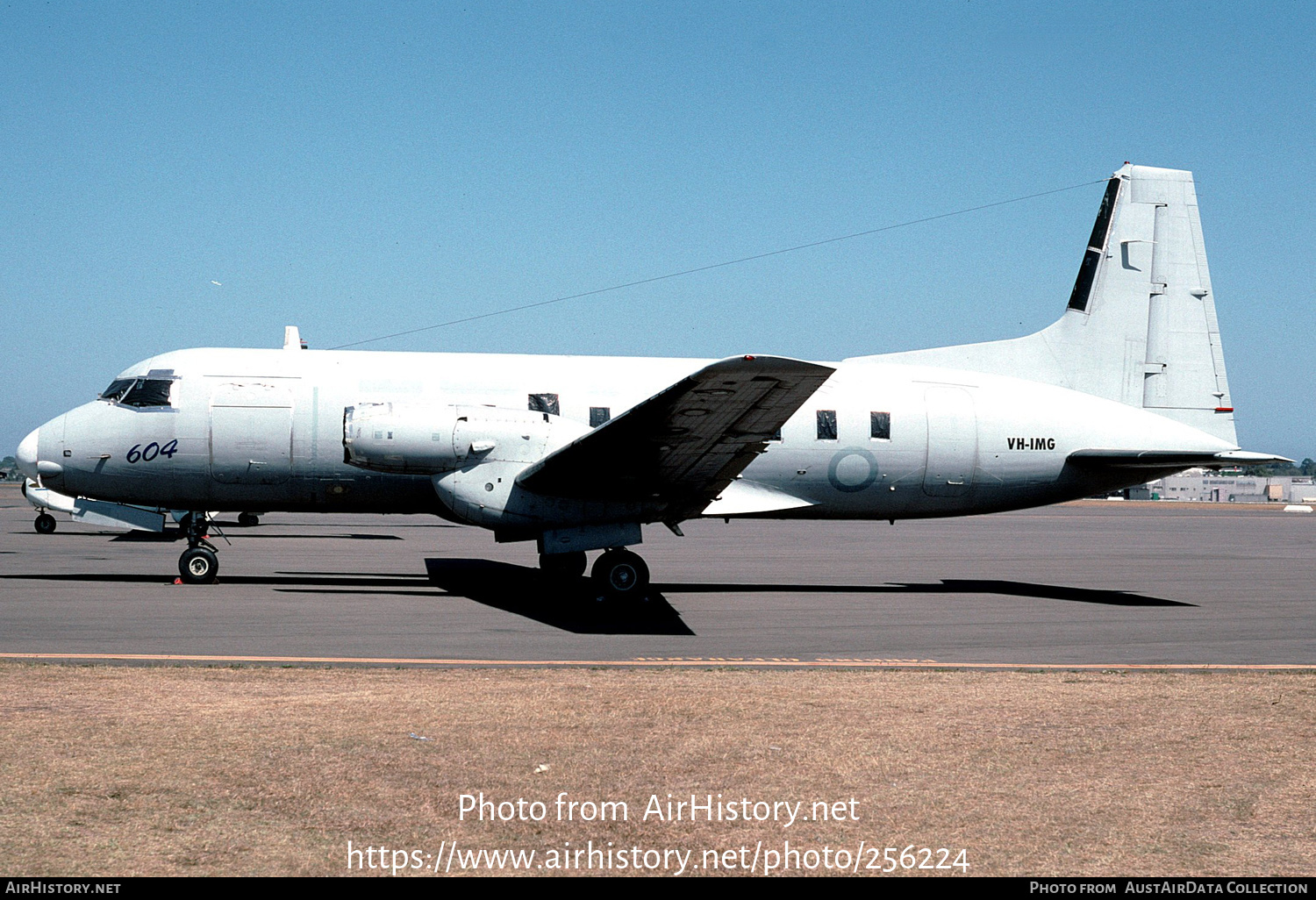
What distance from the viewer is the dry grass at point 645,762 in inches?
207

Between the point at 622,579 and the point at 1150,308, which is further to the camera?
the point at 1150,308

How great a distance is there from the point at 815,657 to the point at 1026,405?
9323mm

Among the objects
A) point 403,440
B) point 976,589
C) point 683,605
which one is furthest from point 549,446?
point 976,589

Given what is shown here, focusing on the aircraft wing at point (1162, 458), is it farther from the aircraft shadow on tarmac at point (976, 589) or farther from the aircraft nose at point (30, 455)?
the aircraft nose at point (30, 455)

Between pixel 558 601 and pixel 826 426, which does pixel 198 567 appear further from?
pixel 826 426

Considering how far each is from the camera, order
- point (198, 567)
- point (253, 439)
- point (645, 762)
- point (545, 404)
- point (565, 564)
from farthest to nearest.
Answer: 1. point (565, 564)
2. point (198, 567)
3. point (545, 404)
4. point (253, 439)
5. point (645, 762)

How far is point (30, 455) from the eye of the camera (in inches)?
683

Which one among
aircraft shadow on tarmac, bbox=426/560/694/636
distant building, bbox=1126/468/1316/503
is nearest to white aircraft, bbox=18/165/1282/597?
aircraft shadow on tarmac, bbox=426/560/694/636

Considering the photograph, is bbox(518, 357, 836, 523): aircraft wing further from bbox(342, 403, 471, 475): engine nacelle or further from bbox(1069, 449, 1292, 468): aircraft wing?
bbox(1069, 449, 1292, 468): aircraft wing

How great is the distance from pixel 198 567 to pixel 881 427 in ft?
39.6

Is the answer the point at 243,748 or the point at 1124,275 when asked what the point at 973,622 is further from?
the point at 243,748

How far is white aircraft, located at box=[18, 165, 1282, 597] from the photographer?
16.0 metres

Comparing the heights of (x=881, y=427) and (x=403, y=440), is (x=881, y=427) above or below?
above

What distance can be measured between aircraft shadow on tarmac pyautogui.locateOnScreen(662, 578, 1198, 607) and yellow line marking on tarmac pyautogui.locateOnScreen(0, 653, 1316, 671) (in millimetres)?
6360
